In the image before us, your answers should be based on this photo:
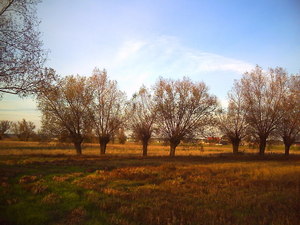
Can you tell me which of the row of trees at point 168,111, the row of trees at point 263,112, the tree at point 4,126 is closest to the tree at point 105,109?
the row of trees at point 168,111

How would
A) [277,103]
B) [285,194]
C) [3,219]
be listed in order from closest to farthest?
[3,219]
[285,194]
[277,103]

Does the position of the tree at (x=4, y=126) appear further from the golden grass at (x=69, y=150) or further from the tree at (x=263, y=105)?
the tree at (x=263, y=105)

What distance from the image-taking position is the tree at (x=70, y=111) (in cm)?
2933

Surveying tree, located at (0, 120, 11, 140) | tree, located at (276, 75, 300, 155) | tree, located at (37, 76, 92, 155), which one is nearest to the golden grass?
tree, located at (37, 76, 92, 155)

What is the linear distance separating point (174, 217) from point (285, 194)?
6.38 m

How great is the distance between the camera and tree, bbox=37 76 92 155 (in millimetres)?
29328

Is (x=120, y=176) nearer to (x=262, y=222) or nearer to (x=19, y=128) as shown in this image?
(x=262, y=222)

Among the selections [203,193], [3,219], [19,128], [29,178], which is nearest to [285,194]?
[203,193]

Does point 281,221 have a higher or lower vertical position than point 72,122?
lower

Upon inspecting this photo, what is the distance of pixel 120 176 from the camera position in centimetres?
1372

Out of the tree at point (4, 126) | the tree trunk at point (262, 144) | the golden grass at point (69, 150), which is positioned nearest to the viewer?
the golden grass at point (69, 150)

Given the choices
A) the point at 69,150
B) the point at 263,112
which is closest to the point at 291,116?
the point at 263,112

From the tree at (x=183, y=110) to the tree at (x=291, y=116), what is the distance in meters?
11.6

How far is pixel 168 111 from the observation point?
105 ft
